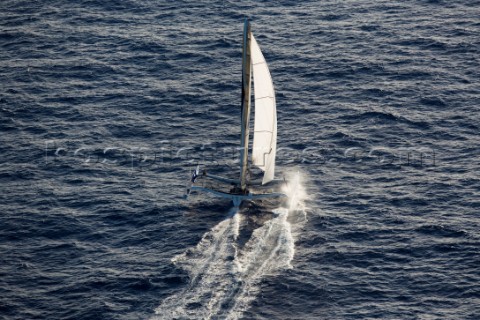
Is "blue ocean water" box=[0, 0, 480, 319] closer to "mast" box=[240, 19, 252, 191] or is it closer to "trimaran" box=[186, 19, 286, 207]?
"trimaran" box=[186, 19, 286, 207]

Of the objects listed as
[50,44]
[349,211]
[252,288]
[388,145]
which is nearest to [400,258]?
[349,211]

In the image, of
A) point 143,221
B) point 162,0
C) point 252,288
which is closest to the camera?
point 252,288

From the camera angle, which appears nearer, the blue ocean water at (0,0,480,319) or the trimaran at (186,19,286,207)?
the blue ocean water at (0,0,480,319)

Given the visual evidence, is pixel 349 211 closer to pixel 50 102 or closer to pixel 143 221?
pixel 143 221

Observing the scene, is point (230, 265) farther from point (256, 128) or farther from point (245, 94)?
point (245, 94)

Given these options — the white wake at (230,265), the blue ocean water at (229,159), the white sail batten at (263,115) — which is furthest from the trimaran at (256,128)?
the white wake at (230,265)

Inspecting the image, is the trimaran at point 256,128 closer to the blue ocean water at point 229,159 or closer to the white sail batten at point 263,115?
the white sail batten at point 263,115

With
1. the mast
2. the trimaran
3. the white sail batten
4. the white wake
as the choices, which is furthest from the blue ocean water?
the white sail batten
